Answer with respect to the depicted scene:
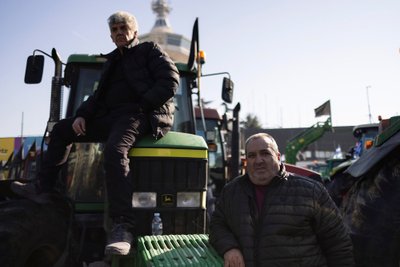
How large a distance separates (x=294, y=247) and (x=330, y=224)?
0.25 meters

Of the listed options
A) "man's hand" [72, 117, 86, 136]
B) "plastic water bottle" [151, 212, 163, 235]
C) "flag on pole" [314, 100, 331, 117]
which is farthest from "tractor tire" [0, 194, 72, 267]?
"flag on pole" [314, 100, 331, 117]

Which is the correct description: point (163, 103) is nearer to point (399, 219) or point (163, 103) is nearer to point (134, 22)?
point (134, 22)

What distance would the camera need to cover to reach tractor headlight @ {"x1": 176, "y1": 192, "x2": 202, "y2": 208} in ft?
10.6

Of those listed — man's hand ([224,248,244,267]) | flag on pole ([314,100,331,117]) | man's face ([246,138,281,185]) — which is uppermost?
flag on pole ([314,100,331,117])

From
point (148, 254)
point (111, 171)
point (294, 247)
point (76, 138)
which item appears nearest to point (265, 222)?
point (294, 247)

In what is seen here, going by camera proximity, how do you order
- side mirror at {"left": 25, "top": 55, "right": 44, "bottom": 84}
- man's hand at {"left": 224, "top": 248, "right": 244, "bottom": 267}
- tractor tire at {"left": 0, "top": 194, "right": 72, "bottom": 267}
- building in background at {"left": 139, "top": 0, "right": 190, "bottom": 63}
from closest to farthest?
man's hand at {"left": 224, "top": 248, "right": 244, "bottom": 267} → tractor tire at {"left": 0, "top": 194, "right": 72, "bottom": 267} → side mirror at {"left": 25, "top": 55, "right": 44, "bottom": 84} → building in background at {"left": 139, "top": 0, "right": 190, "bottom": 63}

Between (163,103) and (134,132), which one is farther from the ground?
(163,103)

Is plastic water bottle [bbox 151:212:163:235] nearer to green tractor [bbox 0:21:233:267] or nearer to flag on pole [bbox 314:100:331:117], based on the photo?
green tractor [bbox 0:21:233:267]

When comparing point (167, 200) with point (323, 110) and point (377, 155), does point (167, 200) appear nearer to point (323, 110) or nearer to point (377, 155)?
point (377, 155)

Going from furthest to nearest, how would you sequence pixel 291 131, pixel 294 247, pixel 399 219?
1. pixel 291 131
2. pixel 399 219
3. pixel 294 247

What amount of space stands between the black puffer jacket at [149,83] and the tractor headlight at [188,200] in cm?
51

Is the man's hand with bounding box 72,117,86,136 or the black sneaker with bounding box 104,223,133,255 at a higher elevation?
the man's hand with bounding box 72,117,86,136

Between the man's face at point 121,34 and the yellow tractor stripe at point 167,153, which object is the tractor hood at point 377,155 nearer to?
the yellow tractor stripe at point 167,153

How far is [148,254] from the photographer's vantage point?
2248 millimetres
